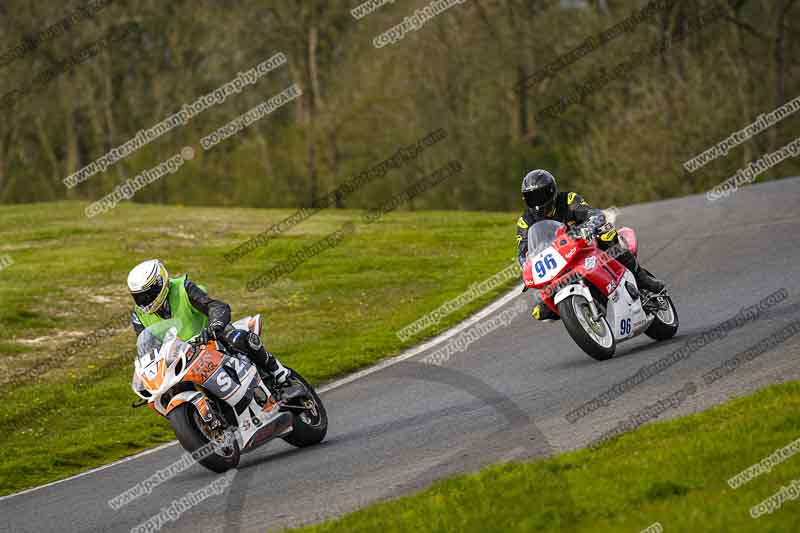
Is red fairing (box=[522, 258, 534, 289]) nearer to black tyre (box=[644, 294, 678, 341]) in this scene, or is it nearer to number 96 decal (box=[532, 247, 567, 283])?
number 96 decal (box=[532, 247, 567, 283])

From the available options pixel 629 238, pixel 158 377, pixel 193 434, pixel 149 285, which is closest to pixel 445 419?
pixel 193 434

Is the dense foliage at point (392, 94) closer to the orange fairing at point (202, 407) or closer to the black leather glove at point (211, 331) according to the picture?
the black leather glove at point (211, 331)

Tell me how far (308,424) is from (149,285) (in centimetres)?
208

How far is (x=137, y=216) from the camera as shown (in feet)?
122

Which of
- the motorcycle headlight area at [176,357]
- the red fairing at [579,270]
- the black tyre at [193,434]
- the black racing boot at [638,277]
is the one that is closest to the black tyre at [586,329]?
the red fairing at [579,270]

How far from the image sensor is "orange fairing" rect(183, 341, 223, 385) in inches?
391

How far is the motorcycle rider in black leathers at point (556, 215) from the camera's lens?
12430 mm

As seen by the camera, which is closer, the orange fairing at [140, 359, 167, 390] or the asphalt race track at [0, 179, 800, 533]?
the asphalt race track at [0, 179, 800, 533]

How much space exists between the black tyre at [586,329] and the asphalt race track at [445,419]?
0.48 feet

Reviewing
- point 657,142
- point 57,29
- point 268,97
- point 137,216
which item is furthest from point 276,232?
point 268,97

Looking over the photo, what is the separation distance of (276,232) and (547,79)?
22.3 metres

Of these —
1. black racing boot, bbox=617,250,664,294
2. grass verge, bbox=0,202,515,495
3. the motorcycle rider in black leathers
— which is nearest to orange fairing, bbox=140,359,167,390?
grass verge, bbox=0,202,515,495

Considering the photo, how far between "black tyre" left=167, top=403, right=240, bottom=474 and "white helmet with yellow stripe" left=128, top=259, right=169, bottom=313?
3.09 ft

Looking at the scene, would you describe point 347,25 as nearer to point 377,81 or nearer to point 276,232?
point 377,81
